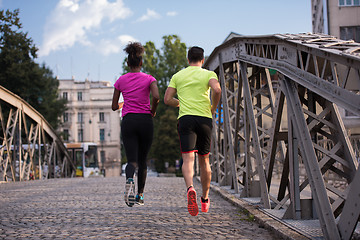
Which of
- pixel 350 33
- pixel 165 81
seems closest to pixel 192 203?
pixel 350 33

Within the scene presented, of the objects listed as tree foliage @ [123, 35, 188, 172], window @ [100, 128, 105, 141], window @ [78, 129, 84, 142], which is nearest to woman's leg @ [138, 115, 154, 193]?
tree foliage @ [123, 35, 188, 172]

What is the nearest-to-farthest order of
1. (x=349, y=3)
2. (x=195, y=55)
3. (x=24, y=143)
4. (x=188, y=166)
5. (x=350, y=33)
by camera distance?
(x=188, y=166), (x=195, y=55), (x=350, y=33), (x=349, y=3), (x=24, y=143)

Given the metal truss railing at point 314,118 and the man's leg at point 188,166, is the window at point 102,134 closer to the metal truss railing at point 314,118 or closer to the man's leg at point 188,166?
the metal truss railing at point 314,118

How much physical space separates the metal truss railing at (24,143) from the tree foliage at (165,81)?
17046 millimetres

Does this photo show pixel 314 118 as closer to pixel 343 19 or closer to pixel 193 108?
pixel 193 108

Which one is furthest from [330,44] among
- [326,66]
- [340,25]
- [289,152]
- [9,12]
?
[9,12]

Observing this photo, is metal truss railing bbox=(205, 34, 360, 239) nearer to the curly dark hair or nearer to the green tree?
the curly dark hair

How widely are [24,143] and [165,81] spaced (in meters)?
19.8

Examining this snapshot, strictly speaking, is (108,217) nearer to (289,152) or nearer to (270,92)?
(289,152)

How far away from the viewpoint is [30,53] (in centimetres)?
3966

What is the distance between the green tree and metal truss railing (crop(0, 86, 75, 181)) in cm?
235

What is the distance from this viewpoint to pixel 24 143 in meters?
40.9

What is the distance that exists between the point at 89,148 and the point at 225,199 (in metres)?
36.9

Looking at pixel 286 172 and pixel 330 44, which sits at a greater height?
pixel 330 44
